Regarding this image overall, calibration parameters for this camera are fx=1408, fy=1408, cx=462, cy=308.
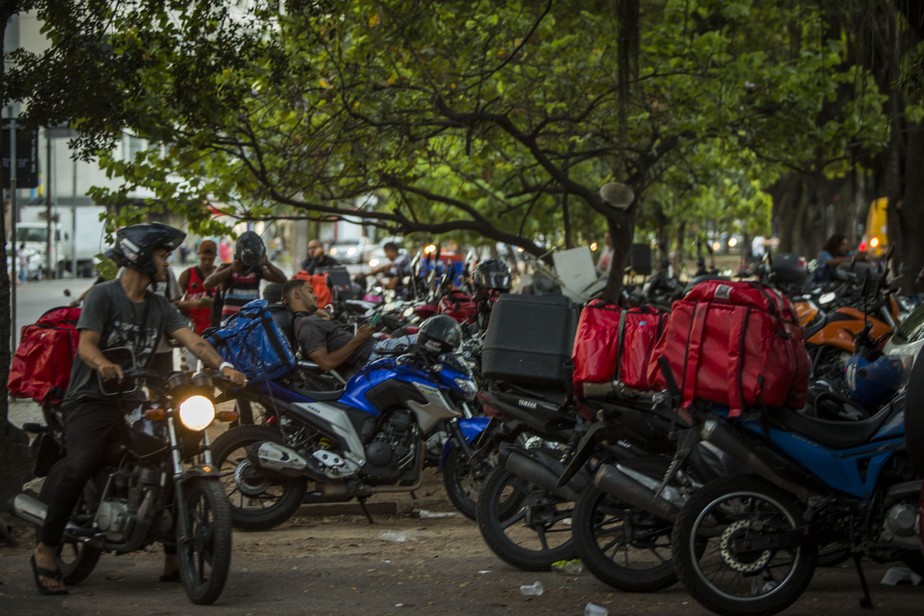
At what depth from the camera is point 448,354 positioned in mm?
8633

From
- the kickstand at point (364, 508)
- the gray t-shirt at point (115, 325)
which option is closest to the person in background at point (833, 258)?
the kickstand at point (364, 508)

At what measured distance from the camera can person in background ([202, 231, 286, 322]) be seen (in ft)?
39.5

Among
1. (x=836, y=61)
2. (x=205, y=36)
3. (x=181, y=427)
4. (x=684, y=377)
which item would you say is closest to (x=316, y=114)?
(x=205, y=36)

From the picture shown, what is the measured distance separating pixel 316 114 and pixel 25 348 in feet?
21.3

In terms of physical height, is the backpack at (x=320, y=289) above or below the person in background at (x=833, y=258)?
below

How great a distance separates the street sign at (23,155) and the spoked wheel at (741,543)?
20.3 ft

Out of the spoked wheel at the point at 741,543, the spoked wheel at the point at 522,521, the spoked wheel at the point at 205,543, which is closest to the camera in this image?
the spoked wheel at the point at 741,543

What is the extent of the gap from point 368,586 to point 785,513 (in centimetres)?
208

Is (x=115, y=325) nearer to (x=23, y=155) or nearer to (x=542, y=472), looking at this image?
(x=542, y=472)

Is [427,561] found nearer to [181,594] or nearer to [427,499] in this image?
[181,594]

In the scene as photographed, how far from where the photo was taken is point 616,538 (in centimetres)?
631

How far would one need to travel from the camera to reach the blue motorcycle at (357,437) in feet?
27.1

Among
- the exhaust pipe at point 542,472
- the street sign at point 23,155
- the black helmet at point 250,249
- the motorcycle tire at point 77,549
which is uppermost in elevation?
the street sign at point 23,155

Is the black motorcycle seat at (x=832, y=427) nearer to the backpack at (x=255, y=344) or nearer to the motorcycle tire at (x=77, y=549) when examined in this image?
the motorcycle tire at (x=77, y=549)
